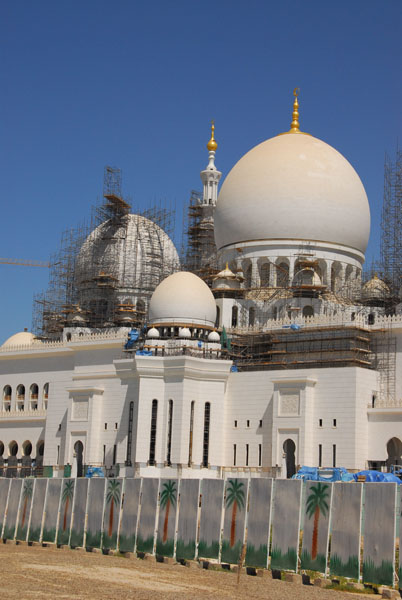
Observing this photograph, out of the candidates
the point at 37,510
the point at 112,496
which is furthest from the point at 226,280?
the point at 112,496

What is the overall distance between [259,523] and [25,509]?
9.60 m

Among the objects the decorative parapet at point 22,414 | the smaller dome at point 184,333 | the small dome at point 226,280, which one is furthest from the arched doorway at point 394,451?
the decorative parapet at point 22,414

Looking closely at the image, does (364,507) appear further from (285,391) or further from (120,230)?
(120,230)

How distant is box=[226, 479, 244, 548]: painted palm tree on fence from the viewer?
24.0 meters

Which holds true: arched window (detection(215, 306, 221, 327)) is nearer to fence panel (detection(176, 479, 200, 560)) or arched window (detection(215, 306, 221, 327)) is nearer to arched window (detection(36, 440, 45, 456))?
arched window (detection(36, 440, 45, 456))

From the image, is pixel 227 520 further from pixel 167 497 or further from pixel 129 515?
pixel 129 515

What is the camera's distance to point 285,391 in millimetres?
A: 50438

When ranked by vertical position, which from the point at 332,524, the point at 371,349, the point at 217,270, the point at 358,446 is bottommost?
the point at 332,524

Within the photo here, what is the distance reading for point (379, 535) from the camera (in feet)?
68.8

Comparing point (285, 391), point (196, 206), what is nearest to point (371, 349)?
point (285, 391)

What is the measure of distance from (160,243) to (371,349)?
2495 centimetres

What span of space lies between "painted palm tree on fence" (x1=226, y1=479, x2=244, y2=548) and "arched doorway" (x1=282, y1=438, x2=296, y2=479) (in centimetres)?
2590

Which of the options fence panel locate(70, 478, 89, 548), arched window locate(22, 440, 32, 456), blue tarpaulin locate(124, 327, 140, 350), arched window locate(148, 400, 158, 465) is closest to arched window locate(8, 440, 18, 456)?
arched window locate(22, 440, 32, 456)

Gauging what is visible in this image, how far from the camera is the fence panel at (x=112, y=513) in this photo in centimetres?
2677
